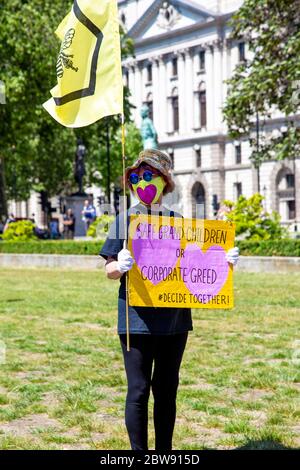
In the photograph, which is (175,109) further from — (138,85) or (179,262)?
(179,262)

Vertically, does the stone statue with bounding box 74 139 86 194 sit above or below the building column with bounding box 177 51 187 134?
below

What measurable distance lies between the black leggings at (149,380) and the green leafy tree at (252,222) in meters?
18.7

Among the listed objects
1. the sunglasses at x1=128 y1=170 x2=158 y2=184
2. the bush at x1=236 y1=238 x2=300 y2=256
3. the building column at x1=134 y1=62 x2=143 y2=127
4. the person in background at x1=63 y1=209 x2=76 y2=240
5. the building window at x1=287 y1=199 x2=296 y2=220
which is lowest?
the bush at x1=236 y1=238 x2=300 y2=256

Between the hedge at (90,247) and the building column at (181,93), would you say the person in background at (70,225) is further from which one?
the building column at (181,93)

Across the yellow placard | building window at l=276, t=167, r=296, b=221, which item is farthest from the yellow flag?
building window at l=276, t=167, r=296, b=221

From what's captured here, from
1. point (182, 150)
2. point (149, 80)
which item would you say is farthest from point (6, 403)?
point (149, 80)

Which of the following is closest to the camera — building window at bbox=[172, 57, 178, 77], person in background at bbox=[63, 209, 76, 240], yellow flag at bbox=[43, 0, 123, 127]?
yellow flag at bbox=[43, 0, 123, 127]

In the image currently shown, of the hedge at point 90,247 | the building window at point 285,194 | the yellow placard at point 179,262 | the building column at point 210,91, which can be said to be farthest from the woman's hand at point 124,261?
the building column at point 210,91

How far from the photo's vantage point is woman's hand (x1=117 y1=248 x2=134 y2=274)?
4770mm

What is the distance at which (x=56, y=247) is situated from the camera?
2847 cm

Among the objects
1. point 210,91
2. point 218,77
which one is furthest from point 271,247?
point 210,91

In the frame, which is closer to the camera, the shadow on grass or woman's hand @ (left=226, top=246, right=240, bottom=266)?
woman's hand @ (left=226, top=246, right=240, bottom=266)

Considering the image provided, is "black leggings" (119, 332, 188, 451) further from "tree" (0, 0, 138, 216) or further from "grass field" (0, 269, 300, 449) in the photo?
"tree" (0, 0, 138, 216)
